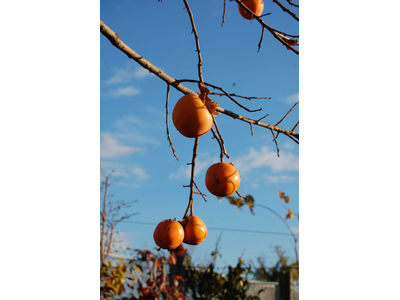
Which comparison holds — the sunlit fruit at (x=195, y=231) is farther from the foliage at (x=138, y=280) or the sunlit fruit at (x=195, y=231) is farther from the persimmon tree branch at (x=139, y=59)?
the foliage at (x=138, y=280)

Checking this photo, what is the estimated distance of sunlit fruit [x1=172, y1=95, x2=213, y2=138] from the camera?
55 centimetres

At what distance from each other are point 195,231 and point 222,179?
4.9 inches

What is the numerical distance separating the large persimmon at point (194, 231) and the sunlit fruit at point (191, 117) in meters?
0.22

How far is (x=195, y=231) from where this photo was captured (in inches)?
26.7

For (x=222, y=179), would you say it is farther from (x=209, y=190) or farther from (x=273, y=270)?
(x=273, y=270)

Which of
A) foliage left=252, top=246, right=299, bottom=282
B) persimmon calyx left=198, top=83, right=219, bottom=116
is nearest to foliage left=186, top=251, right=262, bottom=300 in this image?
foliage left=252, top=246, right=299, bottom=282

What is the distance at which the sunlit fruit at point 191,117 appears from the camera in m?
0.55

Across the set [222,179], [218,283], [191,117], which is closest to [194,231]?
[222,179]

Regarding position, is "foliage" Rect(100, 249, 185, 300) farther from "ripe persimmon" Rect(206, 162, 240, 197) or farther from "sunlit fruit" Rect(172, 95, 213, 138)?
"sunlit fruit" Rect(172, 95, 213, 138)
